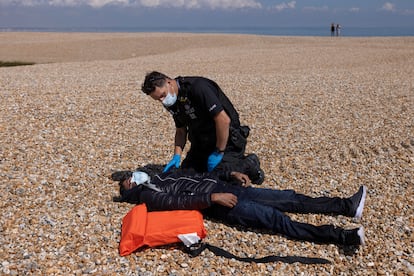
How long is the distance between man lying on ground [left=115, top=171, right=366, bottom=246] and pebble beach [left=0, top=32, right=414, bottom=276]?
0.10 metres

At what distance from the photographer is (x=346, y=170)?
246 inches

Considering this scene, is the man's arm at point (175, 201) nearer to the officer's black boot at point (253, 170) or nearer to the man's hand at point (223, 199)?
the man's hand at point (223, 199)

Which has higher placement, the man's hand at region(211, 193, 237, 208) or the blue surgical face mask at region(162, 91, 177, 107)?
the blue surgical face mask at region(162, 91, 177, 107)

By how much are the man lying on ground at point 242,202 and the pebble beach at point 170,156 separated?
10 centimetres

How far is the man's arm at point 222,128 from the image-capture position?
16.1 ft

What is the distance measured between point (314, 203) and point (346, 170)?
5.58 feet

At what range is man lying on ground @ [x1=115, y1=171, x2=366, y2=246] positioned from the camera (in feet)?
14.0

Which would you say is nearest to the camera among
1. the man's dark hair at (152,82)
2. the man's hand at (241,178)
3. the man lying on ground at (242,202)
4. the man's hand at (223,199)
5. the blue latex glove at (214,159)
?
the man lying on ground at (242,202)

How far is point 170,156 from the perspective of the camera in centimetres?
693

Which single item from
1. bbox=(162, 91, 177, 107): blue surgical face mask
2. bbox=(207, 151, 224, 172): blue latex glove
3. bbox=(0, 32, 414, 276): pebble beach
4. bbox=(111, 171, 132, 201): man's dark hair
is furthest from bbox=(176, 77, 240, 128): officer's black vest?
bbox=(111, 171, 132, 201): man's dark hair

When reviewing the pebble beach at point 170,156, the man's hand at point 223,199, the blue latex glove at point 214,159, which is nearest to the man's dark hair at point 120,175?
the pebble beach at point 170,156

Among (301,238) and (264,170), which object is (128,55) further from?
(301,238)

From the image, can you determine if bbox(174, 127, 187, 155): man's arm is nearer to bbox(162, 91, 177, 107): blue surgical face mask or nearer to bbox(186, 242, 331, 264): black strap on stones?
bbox(162, 91, 177, 107): blue surgical face mask

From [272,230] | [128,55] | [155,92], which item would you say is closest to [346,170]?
[272,230]
